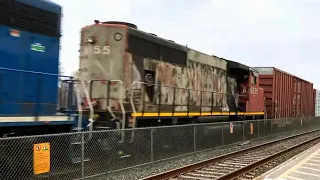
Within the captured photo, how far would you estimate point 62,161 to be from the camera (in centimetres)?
795

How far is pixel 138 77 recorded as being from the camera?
12.3 m

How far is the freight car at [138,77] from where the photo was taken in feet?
38.3

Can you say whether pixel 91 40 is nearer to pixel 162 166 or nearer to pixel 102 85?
pixel 102 85

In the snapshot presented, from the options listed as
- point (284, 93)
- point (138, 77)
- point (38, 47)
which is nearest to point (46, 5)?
point (38, 47)

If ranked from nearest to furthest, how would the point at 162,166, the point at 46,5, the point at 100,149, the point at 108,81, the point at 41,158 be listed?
1. the point at 41,158
2. the point at 46,5
3. the point at 100,149
4. the point at 162,166
5. the point at 108,81

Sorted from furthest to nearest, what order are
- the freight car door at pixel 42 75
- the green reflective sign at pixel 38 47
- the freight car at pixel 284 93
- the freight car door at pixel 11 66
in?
the freight car at pixel 284 93, the green reflective sign at pixel 38 47, the freight car door at pixel 42 75, the freight car door at pixel 11 66

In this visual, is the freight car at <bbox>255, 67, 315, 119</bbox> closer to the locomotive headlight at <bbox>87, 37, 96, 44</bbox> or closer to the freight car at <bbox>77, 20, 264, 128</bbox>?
the freight car at <bbox>77, 20, 264, 128</bbox>

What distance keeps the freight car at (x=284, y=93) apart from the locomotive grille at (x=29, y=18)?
56.6 feet

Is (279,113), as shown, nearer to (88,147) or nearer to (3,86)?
(88,147)

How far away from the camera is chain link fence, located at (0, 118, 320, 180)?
7.06 metres

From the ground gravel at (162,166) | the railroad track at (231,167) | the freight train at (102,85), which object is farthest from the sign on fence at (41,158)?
the railroad track at (231,167)

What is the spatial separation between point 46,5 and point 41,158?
355 centimetres

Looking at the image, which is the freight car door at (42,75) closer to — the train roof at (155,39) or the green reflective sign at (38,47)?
the green reflective sign at (38,47)

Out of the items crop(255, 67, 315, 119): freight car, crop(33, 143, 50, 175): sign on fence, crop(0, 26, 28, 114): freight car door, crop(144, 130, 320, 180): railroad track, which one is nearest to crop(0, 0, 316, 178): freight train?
crop(0, 26, 28, 114): freight car door
